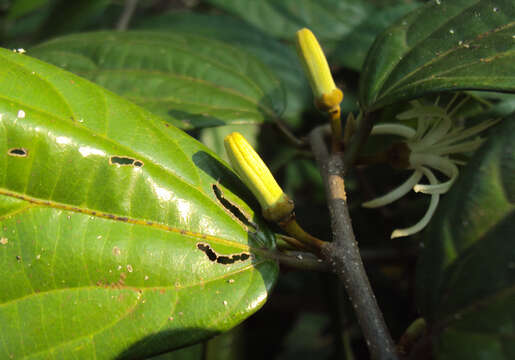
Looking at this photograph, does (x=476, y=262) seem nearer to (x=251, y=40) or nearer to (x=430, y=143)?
(x=430, y=143)

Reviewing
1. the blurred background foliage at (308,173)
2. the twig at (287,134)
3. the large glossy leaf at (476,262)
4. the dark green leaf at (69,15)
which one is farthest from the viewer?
the dark green leaf at (69,15)

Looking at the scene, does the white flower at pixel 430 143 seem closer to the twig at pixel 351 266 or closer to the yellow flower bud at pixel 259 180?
the twig at pixel 351 266

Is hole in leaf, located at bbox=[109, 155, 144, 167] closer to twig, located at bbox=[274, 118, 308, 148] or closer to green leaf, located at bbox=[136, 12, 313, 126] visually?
twig, located at bbox=[274, 118, 308, 148]

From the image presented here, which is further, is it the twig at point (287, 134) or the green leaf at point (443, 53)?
the twig at point (287, 134)

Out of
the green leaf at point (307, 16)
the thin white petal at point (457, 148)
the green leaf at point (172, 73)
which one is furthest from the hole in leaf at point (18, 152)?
the green leaf at point (307, 16)

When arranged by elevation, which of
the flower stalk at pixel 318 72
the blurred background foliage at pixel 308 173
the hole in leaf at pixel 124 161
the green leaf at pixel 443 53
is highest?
the green leaf at pixel 443 53

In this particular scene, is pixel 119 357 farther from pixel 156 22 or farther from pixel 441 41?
pixel 156 22

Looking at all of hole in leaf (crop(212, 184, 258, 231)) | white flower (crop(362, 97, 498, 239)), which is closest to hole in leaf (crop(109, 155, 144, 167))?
hole in leaf (crop(212, 184, 258, 231))
